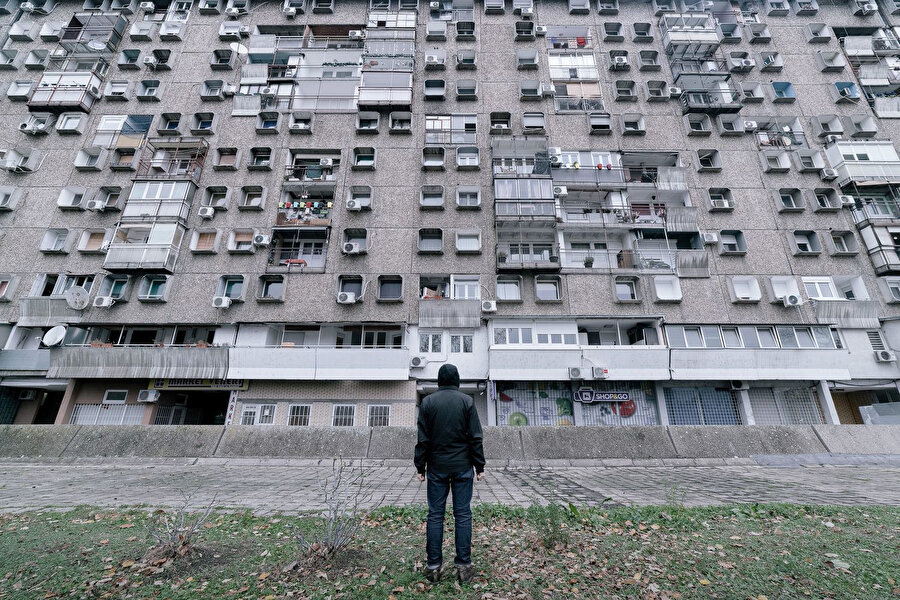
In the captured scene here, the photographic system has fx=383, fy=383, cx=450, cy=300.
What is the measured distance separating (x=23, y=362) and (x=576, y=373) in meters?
→ 33.0

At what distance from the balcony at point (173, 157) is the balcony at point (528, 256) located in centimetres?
2199

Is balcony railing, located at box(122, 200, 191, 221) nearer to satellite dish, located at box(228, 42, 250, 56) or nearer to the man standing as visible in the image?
satellite dish, located at box(228, 42, 250, 56)

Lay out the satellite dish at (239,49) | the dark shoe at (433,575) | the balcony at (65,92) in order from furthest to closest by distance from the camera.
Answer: the satellite dish at (239,49) < the balcony at (65,92) < the dark shoe at (433,575)

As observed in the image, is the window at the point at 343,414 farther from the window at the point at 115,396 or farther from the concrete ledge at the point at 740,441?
the concrete ledge at the point at 740,441

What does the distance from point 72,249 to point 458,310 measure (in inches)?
1014

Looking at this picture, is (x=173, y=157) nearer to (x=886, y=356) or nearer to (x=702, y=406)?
(x=702, y=406)

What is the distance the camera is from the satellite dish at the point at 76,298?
23.0 meters

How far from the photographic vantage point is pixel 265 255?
24.9 m

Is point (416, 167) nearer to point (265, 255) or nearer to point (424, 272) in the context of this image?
point (424, 272)

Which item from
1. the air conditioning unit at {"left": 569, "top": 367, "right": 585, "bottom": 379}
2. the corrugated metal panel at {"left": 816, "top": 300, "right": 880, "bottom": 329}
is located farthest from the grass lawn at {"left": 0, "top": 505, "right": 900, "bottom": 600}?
the corrugated metal panel at {"left": 816, "top": 300, "right": 880, "bottom": 329}

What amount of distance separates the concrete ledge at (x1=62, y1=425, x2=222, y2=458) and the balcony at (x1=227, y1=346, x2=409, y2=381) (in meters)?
7.99

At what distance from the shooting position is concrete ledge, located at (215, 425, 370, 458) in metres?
13.9

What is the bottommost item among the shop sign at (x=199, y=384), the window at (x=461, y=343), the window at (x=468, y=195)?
the shop sign at (x=199, y=384)

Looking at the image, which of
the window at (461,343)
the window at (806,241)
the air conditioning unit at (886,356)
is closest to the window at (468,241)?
the window at (461,343)
